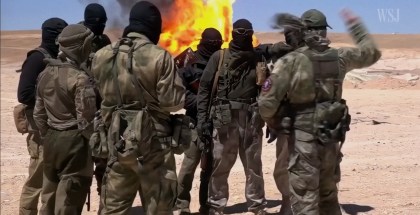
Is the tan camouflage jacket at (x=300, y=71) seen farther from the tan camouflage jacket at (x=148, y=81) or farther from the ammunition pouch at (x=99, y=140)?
the ammunition pouch at (x=99, y=140)

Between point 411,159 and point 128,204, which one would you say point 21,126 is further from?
point 411,159

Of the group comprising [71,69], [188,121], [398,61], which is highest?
[71,69]

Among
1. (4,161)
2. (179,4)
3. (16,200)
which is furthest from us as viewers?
(179,4)

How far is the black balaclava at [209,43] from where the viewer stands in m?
6.82

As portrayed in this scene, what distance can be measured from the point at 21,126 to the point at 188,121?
88.8 inches

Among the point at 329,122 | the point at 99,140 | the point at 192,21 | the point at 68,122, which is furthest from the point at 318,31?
the point at 192,21

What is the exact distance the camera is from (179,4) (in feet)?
45.3

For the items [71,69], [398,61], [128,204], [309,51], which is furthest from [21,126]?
[398,61]

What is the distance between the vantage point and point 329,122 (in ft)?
16.2

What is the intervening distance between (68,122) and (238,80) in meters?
2.04

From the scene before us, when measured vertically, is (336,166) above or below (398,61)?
above

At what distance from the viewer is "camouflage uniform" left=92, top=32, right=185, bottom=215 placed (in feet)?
14.9

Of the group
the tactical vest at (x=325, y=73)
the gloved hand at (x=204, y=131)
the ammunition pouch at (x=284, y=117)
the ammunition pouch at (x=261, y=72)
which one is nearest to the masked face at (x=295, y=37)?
the tactical vest at (x=325, y=73)

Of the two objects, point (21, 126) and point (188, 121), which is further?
point (21, 126)
